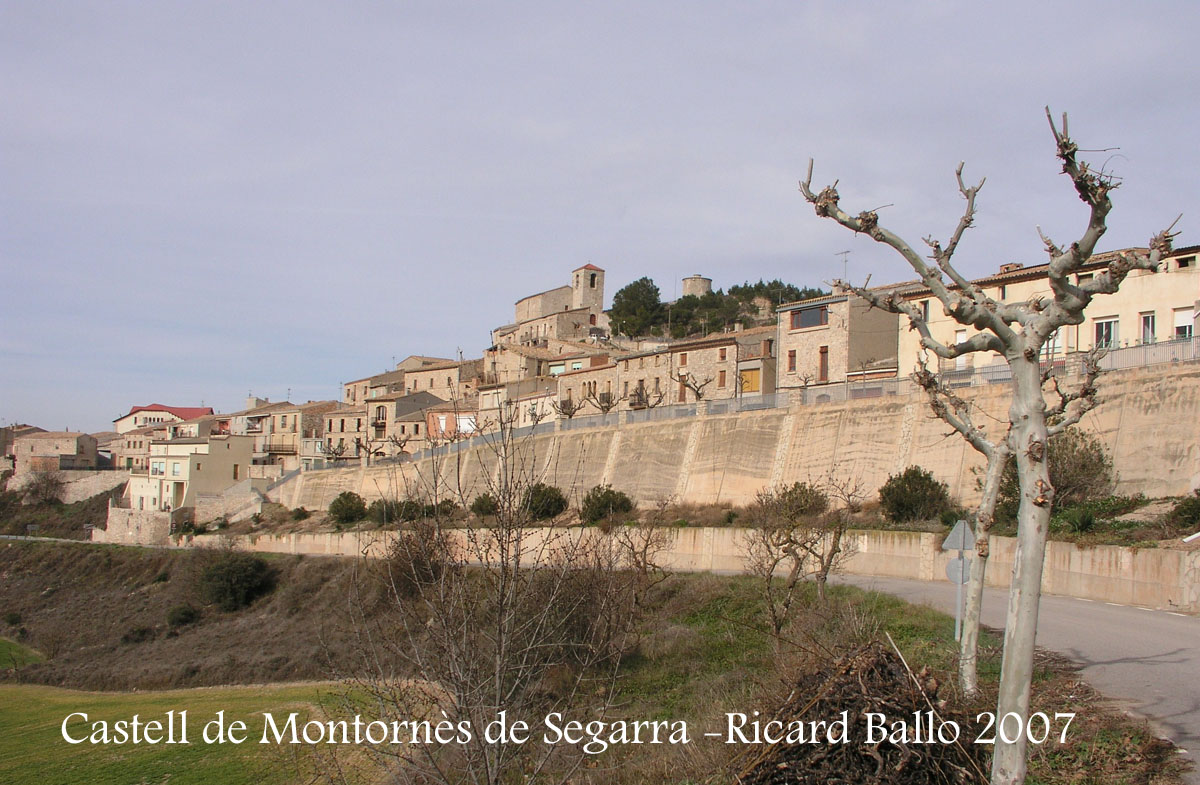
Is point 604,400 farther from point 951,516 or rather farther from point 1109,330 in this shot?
point 951,516

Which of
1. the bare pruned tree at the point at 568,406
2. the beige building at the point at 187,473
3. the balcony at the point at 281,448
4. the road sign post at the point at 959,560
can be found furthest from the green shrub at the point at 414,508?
the balcony at the point at 281,448

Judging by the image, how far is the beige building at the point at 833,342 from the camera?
43844 millimetres

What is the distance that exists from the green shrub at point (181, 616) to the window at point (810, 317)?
110 feet

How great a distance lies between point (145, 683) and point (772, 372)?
3497cm

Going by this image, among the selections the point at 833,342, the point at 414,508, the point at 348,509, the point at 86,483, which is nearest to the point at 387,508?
the point at 414,508

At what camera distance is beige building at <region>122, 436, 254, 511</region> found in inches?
2625

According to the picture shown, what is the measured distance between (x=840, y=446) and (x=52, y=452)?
3436 inches

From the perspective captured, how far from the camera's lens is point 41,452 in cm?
8962

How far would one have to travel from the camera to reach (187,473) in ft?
219

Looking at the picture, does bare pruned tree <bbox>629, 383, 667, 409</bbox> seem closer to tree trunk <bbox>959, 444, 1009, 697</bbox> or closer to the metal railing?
the metal railing

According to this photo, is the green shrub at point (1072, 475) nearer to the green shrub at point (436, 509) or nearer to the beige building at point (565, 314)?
the green shrub at point (436, 509)

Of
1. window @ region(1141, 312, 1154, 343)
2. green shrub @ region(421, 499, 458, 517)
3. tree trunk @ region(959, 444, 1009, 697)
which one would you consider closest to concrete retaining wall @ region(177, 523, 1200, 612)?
green shrub @ region(421, 499, 458, 517)

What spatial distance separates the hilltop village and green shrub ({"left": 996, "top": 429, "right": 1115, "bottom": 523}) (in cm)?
278

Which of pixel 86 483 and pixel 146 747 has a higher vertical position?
pixel 86 483
